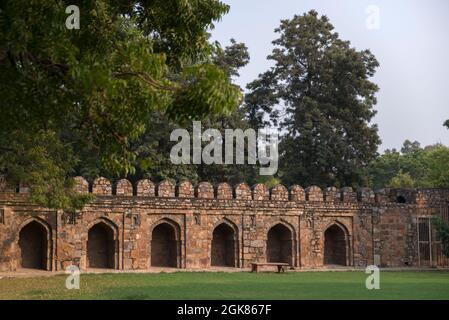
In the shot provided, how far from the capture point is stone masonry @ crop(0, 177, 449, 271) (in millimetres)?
23656

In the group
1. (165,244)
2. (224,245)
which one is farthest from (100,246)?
(224,245)

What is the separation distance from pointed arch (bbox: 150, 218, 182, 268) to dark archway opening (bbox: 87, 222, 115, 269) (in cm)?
170

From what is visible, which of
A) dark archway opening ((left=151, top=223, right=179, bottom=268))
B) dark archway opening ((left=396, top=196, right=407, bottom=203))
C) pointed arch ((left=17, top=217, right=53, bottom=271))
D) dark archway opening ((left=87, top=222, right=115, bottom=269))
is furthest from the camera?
dark archway opening ((left=396, top=196, right=407, bottom=203))

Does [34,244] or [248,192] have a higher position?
[248,192]

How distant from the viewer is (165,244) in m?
26.5

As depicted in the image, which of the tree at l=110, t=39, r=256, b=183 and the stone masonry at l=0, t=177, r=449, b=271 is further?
the tree at l=110, t=39, r=256, b=183

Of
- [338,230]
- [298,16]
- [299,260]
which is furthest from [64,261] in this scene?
[298,16]

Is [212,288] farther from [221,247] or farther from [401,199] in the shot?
[401,199]

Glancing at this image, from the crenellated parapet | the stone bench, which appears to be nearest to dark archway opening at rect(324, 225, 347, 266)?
the crenellated parapet

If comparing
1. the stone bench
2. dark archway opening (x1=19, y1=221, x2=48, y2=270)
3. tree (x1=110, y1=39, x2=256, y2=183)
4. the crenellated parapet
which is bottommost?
the stone bench

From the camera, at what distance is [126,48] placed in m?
8.68

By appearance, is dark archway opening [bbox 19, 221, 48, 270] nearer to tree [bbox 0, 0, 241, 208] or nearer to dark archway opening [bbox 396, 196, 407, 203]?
tree [bbox 0, 0, 241, 208]

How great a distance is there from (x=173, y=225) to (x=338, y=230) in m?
7.56

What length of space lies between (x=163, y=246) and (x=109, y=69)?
1919 cm
